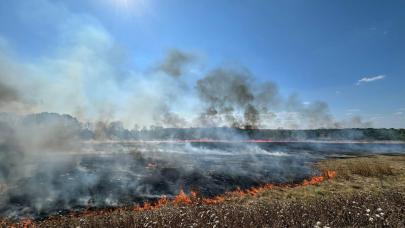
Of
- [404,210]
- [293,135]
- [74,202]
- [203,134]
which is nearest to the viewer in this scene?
[404,210]

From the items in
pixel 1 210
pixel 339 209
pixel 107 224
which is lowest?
pixel 1 210

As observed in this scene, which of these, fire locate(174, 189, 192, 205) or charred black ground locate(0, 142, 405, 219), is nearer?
charred black ground locate(0, 142, 405, 219)

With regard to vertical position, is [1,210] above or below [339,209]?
below

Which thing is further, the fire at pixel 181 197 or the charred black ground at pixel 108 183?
the fire at pixel 181 197

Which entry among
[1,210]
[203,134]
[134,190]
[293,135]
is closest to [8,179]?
[1,210]

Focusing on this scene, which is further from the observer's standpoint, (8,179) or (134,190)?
(8,179)

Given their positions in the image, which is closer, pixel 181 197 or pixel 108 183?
pixel 181 197

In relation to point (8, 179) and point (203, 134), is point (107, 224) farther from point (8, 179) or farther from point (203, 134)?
point (203, 134)

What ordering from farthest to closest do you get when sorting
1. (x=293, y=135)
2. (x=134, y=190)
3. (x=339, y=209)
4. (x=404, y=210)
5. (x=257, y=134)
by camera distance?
(x=293, y=135)
(x=257, y=134)
(x=134, y=190)
(x=339, y=209)
(x=404, y=210)

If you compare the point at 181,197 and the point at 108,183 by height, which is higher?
the point at 108,183

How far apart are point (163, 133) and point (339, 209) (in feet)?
325

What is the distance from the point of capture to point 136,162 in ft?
Answer: 119

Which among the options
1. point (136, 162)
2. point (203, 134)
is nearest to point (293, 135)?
point (203, 134)

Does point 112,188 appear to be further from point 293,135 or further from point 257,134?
point 293,135
